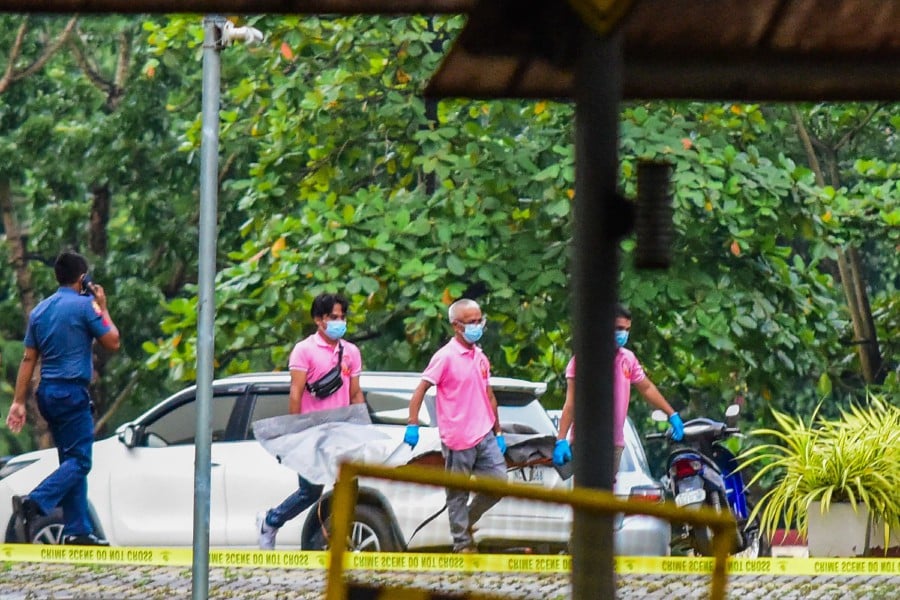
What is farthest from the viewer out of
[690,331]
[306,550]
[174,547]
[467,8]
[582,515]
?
[690,331]

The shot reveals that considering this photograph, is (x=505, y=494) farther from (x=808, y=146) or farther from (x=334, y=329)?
(x=808, y=146)

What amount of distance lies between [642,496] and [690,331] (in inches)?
169

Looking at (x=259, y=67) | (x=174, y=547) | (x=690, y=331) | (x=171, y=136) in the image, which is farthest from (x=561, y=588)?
(x=171, y=136)

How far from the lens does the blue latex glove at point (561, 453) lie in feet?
41.8

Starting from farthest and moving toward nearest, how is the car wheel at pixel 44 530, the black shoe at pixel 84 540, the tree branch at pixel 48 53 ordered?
1. the tree branch at pixel 48 53
2. the car wheel at pixel 44 530
3. the black shoe at pixel 84 540

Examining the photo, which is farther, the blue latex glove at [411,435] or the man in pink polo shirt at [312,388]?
the man in pink polo shirt at [312,388]

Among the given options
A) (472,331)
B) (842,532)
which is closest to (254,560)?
(472,331)

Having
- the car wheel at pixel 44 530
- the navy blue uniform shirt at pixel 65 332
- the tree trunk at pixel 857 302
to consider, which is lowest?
the car wheel at pixel 44 530

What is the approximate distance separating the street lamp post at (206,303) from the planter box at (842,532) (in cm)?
544

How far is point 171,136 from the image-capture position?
2706 cm

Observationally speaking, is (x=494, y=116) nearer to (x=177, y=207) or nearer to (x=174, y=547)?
(x=174, y=547)

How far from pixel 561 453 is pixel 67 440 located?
11.0 ft

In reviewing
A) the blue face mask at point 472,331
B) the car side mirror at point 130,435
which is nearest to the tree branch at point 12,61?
the car side mirror at point 130,435

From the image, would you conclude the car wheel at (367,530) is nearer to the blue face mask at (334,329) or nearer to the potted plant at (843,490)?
the blue face mask at (334,329)
